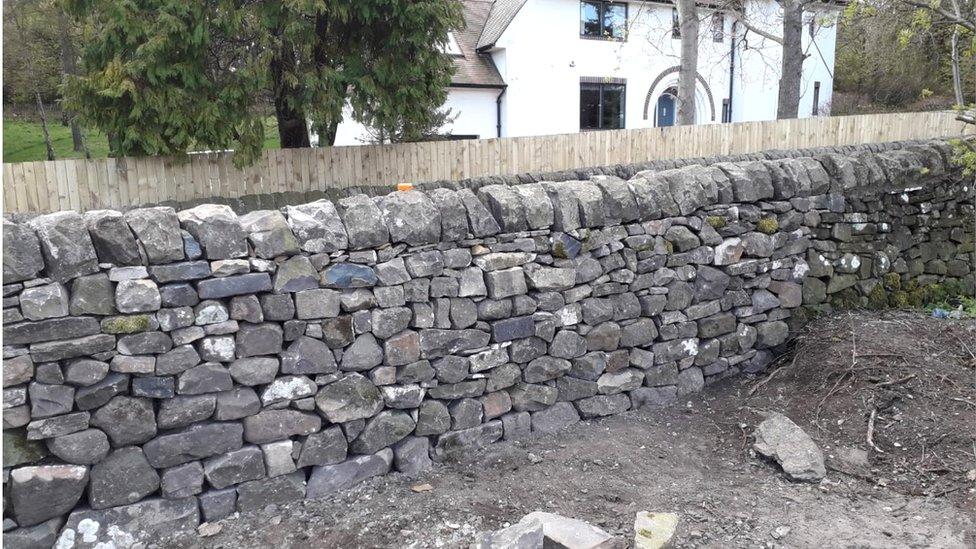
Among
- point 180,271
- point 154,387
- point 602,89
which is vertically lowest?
point 154,387

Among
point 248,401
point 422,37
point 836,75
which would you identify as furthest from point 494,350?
point 836,75

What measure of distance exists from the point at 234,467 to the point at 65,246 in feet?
5.03

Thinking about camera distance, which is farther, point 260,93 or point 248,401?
point 260,93

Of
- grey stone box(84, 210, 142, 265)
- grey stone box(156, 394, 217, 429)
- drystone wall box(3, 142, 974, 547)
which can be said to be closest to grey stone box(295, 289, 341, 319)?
drystone wall box(3, 142, 974, 547)

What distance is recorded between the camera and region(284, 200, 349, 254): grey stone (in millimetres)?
4215

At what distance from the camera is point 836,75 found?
30.6 meters

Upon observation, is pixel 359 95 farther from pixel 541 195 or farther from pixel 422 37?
pixel 541 195

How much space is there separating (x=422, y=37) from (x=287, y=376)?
691cm

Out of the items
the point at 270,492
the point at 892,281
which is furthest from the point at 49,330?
the point at 892,281

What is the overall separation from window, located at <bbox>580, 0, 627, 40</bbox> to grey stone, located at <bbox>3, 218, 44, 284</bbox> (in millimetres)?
21228

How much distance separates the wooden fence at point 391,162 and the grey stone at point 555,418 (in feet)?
21.7

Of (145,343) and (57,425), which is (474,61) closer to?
(145,343)

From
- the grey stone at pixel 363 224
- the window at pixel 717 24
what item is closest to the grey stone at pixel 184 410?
the grey stone at pixel 363 224

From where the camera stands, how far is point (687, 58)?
15445mm
